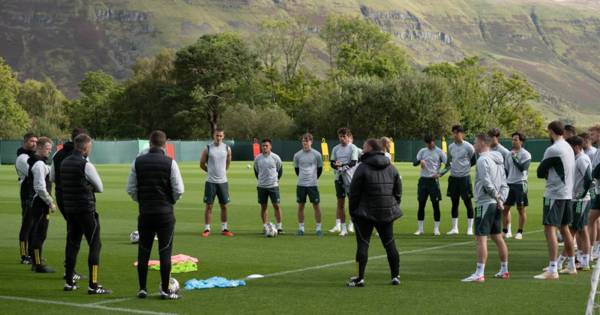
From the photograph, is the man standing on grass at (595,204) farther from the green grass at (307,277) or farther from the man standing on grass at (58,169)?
the man standing on grass at (58,169)

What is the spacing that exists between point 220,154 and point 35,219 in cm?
514

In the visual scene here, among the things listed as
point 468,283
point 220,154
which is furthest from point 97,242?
point 220,154

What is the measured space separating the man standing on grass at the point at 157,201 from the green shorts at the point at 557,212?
5167 mm

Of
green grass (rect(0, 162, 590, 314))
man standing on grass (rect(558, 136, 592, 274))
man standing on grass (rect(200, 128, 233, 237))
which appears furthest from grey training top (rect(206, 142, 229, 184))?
man standing on grass (rect(558, 136, 592, 274))

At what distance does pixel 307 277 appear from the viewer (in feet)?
38.2

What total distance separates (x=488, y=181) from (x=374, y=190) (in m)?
1.60

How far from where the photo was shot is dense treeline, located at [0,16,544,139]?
259 feet

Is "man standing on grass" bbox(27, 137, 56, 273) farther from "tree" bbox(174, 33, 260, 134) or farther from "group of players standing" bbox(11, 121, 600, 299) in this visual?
"tree" bbox(174, 33, 260, 134)

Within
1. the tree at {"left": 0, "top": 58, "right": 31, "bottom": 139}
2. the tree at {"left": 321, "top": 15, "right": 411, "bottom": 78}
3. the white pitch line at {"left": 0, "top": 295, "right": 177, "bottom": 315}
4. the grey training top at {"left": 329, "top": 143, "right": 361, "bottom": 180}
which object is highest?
the tree at {"left": 321, "top": 15, "right": 411, "bottom": 78}

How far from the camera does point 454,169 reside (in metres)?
16.8

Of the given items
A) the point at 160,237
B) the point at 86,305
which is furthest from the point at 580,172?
the point at 86,305

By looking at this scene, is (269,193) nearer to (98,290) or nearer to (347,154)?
(347,154)

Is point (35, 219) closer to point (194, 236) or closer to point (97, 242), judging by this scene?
point (97, 242)

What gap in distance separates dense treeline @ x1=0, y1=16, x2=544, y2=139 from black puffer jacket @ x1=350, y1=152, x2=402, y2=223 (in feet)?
217
